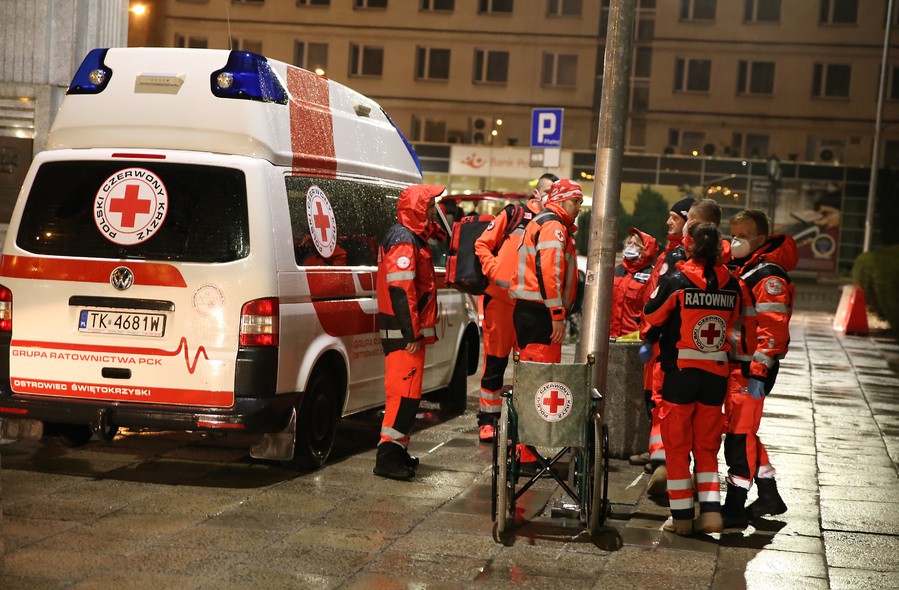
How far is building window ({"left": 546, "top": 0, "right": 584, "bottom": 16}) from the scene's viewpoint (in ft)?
181

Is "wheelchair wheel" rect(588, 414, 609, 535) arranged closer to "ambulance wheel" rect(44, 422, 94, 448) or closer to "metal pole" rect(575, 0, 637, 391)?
"metal pole" rect(575, 0, 637, 391)

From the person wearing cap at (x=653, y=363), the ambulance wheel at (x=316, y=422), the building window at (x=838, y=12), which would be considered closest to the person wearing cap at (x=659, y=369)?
the person wearing cap at (x=653, y=363)

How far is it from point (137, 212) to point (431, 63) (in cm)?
4945

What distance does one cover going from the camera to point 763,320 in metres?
7.34

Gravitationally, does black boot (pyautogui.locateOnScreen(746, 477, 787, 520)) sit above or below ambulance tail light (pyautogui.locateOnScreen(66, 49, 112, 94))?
below

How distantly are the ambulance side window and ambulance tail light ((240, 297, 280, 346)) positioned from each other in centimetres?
51

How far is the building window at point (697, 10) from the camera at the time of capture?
5575 centimetres

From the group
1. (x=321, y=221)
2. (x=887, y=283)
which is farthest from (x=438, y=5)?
(x=321, y=221)

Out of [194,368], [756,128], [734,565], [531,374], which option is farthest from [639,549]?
[756,128]

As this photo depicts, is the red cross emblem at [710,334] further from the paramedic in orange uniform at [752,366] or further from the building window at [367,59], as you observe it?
the building window at [367,59]

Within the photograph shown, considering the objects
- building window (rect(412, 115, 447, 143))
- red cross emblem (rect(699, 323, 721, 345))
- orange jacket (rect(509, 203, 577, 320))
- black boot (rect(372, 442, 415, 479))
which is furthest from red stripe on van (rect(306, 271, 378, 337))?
building window (rect(412, 115, 447, 143))

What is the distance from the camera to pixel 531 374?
266 inches

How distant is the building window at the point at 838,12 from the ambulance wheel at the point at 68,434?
171 ft

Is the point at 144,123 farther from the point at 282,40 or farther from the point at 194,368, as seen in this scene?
the point at 282,40
